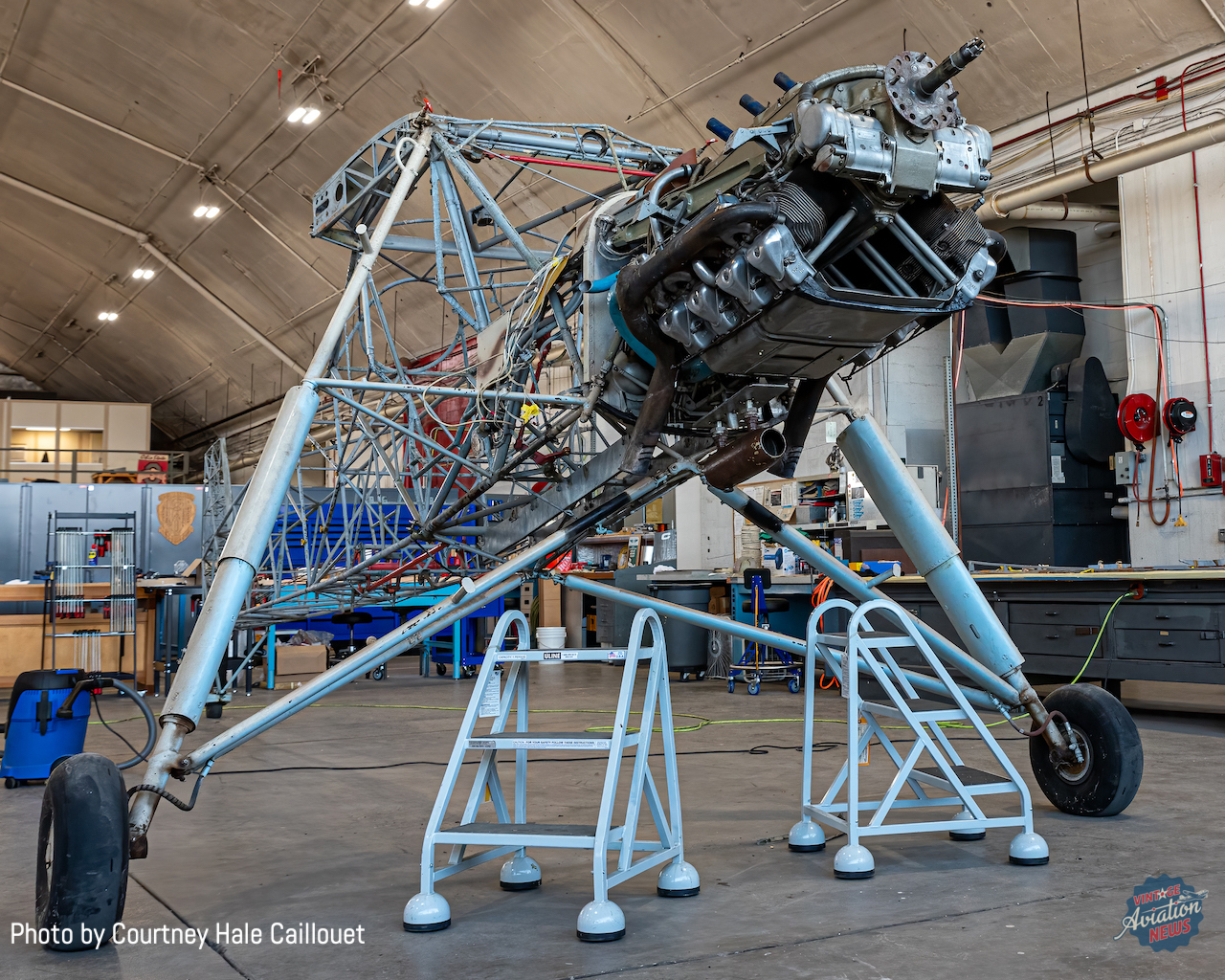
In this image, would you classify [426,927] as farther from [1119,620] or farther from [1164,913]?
[1119,620]

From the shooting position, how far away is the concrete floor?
2883 millimetres

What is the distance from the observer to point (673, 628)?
42.1 ft

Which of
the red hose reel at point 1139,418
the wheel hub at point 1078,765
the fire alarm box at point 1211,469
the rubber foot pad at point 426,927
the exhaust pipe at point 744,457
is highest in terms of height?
the red hose reel at point 1139,418

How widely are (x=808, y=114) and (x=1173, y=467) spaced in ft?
29.8

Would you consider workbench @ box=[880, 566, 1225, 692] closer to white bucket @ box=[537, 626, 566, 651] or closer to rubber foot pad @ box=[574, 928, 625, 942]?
rubber foot pad @ box=[574, 928, 625, 942]

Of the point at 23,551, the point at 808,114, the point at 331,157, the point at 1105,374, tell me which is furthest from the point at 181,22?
the point at 808,114

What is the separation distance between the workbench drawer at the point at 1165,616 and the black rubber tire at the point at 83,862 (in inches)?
292

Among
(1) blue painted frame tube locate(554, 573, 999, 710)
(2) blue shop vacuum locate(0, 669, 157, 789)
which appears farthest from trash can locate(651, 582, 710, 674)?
(1) blue painted frame tube locate(554, 573, 999, 710)

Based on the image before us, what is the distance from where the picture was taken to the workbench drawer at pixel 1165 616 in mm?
7562

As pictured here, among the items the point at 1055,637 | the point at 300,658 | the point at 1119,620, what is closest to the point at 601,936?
the point at 1119,620

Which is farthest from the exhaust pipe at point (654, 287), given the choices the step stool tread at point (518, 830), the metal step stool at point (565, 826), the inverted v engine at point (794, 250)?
the step stool tread at point (518, 830)

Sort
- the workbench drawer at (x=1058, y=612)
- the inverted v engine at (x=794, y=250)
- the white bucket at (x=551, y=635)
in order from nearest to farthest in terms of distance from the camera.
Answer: the inverted v engine at (x=794, y=250), the workbench drawer at (x=1058, y=612), the white bucket at (x=551, y=635)

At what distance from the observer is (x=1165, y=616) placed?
785 centimetres

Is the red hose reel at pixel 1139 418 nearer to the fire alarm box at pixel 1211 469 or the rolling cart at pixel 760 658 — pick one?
the fire alarm box at pixel 1211 469
